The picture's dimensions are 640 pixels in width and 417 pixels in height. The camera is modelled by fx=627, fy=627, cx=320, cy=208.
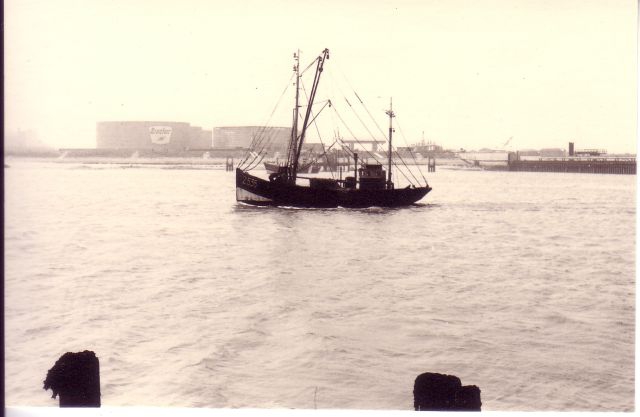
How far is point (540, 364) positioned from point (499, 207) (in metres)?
2.77

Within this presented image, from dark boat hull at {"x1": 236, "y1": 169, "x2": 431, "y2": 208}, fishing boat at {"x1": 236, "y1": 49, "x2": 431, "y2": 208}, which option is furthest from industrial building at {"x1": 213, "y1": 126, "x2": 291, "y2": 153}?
dark boat hull at {"x1": 236, "y1": 169, "x2": 431, "y2": 208}

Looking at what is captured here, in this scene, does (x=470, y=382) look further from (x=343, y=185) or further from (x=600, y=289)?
(x=343, y=185)

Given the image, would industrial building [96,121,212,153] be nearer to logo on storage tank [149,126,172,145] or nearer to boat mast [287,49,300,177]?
logo on storage tank [149,126,172,145]

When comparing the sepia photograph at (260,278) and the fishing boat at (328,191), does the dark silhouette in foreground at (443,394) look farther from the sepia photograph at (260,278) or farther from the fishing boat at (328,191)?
the fishing boat at (328,191)

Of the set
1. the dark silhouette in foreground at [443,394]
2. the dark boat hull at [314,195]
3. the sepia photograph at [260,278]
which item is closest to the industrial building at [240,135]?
the sepia photograph at [260,278]

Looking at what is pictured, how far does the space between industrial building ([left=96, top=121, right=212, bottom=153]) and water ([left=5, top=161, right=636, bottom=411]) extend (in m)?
0.28

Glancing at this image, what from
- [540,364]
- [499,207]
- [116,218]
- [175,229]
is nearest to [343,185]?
[499,207]

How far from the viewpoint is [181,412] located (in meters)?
2.82

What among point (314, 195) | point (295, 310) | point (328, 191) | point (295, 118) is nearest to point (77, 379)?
point (295, 310)

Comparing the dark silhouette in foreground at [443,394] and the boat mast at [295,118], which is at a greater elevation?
the boat mast at [295,118]

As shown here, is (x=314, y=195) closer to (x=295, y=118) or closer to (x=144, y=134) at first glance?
(x=295, y=118)

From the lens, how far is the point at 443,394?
8.51 feet

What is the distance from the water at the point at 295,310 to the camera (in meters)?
3.07

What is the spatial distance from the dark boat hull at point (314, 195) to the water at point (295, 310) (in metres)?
4.17
